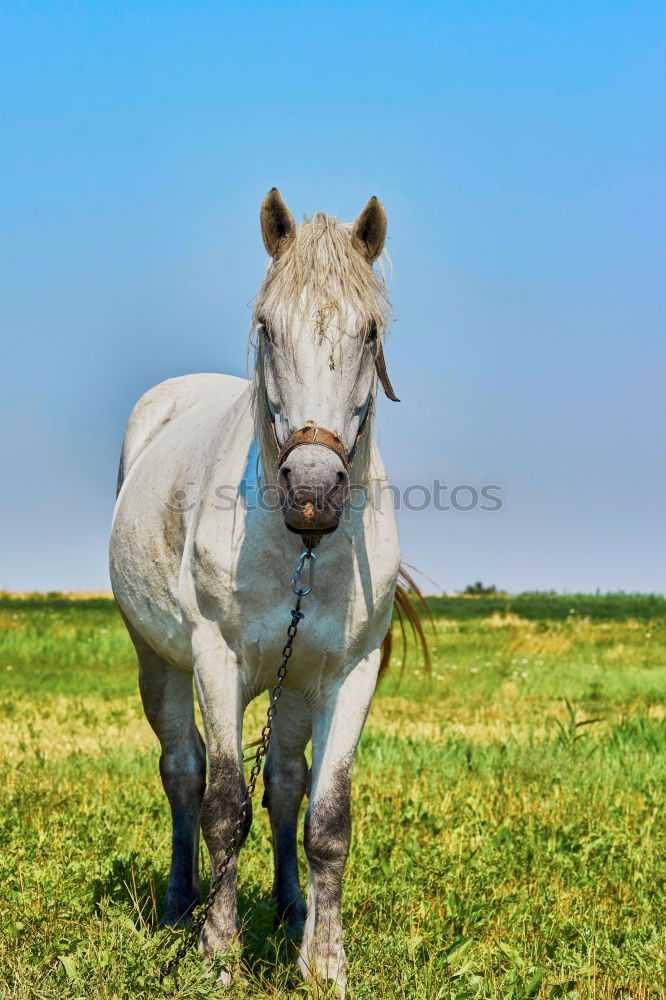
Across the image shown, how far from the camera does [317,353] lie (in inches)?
137

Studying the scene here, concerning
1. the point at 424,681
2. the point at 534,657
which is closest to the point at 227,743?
the point at 424,681

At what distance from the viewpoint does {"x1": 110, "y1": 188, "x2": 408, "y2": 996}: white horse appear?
3490 millimetres

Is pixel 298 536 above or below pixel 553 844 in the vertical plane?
above

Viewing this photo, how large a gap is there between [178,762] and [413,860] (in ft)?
4.41

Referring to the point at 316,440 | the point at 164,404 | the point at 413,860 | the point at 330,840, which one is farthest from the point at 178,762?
the point at 316,440

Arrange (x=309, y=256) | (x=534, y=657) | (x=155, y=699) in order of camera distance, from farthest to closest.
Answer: (x=534, y=657) < (x=155, y=699) < (x=309, y=256)

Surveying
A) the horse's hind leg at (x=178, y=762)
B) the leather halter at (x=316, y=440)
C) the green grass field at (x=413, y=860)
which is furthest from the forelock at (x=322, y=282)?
the horse's hind leg at (x=178, y=762)

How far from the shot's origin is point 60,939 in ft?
12.9

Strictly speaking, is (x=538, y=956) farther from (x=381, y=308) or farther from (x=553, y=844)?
(x=381, y=308)

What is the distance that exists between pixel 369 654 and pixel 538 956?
158cm

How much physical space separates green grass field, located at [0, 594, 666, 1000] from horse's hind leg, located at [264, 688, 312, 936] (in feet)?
0.42

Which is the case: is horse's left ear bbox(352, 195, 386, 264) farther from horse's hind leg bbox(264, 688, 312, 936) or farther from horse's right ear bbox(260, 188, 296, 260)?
horse's hind leg bbox(264, 688, 312, 936)

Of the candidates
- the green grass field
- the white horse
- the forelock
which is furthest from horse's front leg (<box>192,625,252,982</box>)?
the forelock

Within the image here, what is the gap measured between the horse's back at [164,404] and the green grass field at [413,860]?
2.19 m
